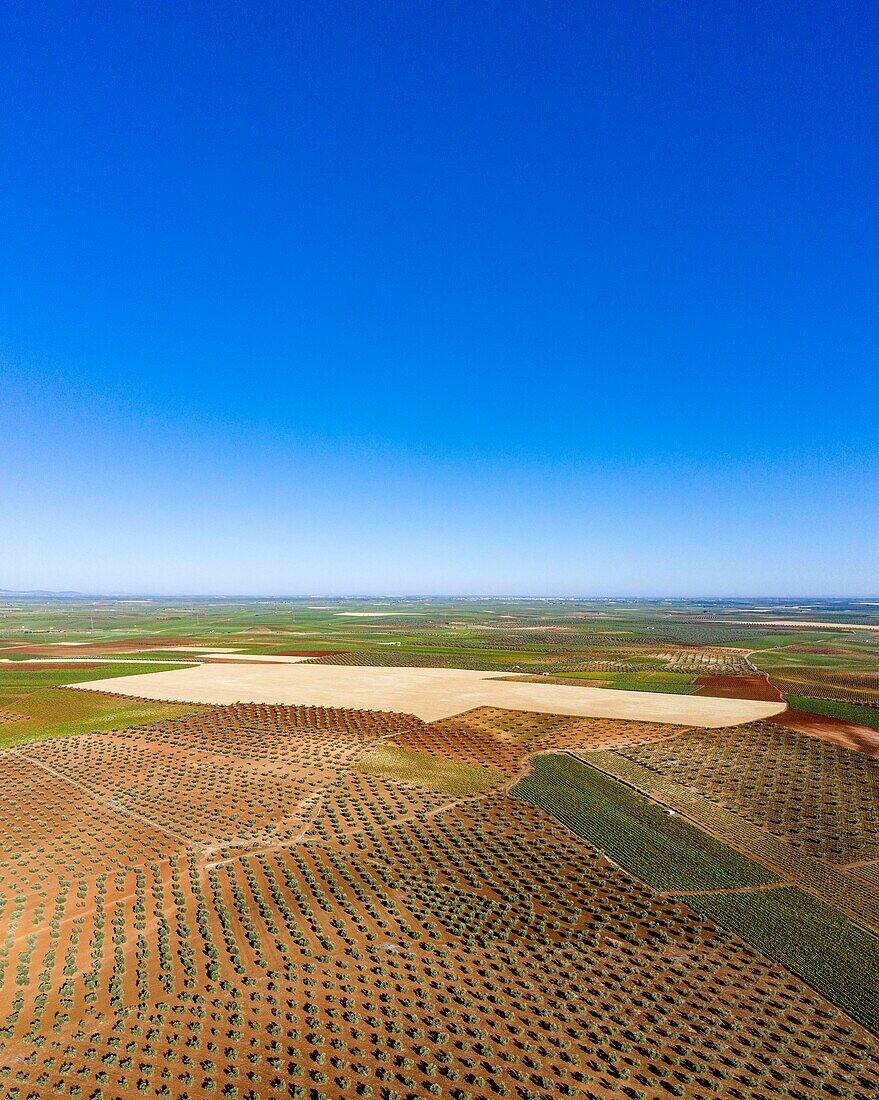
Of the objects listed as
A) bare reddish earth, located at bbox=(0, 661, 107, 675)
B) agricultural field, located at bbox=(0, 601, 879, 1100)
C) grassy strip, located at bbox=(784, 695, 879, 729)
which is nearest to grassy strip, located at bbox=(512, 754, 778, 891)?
agricultural field, located at bbox=(0, 601, 879, 1100)

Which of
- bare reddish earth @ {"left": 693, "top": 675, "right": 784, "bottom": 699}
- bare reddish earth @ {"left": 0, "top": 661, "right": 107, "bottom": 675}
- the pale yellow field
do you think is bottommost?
bare reddish earth @ {"left": 693, "top": 675, "right": 784, "bottom": 699}

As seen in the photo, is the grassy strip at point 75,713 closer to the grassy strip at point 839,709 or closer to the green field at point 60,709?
the green field at point 60,709

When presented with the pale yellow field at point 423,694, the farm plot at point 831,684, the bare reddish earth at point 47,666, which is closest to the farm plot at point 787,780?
the pale yellow field at point 423,694

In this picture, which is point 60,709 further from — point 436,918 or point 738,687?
point 738,687

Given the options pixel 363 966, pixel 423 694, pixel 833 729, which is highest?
pixel 833 729

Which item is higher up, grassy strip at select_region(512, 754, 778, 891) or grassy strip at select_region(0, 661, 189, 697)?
grassy strip at select_region(0, 661, 189, 697)

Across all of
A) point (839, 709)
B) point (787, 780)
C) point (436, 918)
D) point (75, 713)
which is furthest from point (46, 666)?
point (839, 709)

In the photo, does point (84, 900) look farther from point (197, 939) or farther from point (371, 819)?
point (371, 819)

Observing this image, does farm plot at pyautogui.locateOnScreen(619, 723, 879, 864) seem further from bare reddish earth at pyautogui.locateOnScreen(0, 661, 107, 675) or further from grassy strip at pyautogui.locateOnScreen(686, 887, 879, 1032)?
bare reddish earth at pyautogui.locateOnScreen(0, 661, 107, 675)
